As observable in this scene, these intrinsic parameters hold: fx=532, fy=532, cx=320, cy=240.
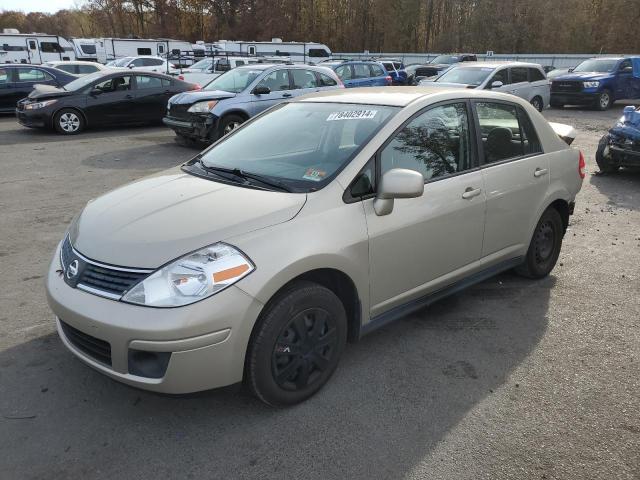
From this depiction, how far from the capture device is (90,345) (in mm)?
2676

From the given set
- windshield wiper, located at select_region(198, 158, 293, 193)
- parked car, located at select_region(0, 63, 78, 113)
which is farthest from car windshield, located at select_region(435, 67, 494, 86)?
windshield wiper, located at select_region(198, 158, 293, 193)

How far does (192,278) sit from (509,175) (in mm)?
2615

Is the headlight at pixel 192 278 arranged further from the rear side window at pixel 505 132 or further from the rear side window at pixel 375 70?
the rear side window at pixel 375 70

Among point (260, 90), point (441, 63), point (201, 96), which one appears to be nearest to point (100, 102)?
point (201, 96)

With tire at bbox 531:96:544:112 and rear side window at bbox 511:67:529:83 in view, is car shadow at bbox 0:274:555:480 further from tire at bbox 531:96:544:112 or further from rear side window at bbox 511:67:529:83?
tire at bbox 531:96:544:112

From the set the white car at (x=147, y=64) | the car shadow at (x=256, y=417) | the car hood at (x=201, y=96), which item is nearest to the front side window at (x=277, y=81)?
the car hood at (x=201, y=96)

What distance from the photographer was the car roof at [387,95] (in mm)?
3584

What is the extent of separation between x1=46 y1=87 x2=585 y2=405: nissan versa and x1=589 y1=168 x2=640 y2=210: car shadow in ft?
12.6

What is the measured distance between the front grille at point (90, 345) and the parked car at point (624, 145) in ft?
28.0

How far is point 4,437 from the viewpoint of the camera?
2.66m

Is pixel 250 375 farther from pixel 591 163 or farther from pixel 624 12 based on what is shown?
pixel 624 12

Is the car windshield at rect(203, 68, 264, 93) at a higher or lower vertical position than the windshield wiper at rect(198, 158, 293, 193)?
higher

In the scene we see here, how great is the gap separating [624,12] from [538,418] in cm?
4536

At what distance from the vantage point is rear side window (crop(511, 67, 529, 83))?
15055 mm
